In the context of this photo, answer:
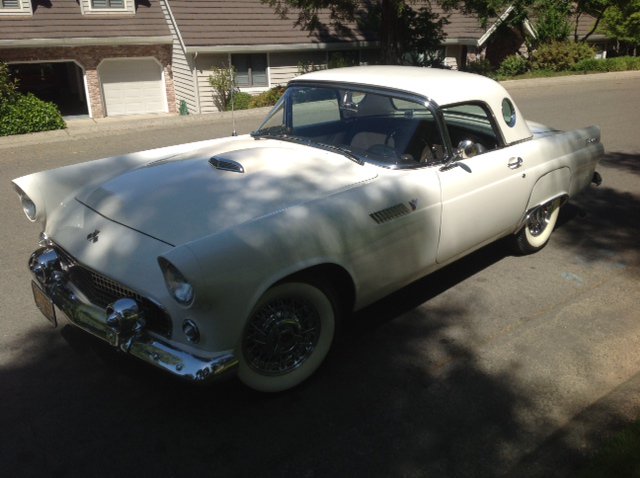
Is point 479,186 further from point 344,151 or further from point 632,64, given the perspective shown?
point 632,64

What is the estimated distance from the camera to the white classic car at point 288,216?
2.84m

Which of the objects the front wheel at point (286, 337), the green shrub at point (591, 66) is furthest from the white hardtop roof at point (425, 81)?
the green shrub at point (591, 66)

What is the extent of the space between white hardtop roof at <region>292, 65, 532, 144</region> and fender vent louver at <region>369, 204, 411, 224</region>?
913 mm

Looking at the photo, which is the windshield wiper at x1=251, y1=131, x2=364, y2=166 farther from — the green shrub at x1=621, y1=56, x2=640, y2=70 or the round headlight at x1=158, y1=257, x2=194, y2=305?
the green shrub at x1=621, y1=56, x2=640, y2=70

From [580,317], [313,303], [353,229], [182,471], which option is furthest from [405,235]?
[182,471]

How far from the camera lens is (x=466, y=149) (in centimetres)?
400

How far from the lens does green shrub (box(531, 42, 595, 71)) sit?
23.4 metres

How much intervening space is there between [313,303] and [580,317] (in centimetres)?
208

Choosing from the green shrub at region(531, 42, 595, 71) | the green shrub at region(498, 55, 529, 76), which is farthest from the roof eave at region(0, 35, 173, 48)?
the green shrub at region(531, 42, 595, 71)

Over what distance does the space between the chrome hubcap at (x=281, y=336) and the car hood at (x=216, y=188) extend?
1.66ft

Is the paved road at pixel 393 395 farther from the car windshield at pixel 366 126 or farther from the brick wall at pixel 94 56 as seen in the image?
the brick wall at pixel 94 56

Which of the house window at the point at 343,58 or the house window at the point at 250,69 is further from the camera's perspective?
the house window at the point at 343,58

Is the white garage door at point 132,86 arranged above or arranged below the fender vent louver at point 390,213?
below

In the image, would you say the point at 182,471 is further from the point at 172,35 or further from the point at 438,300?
the point at 172,35
